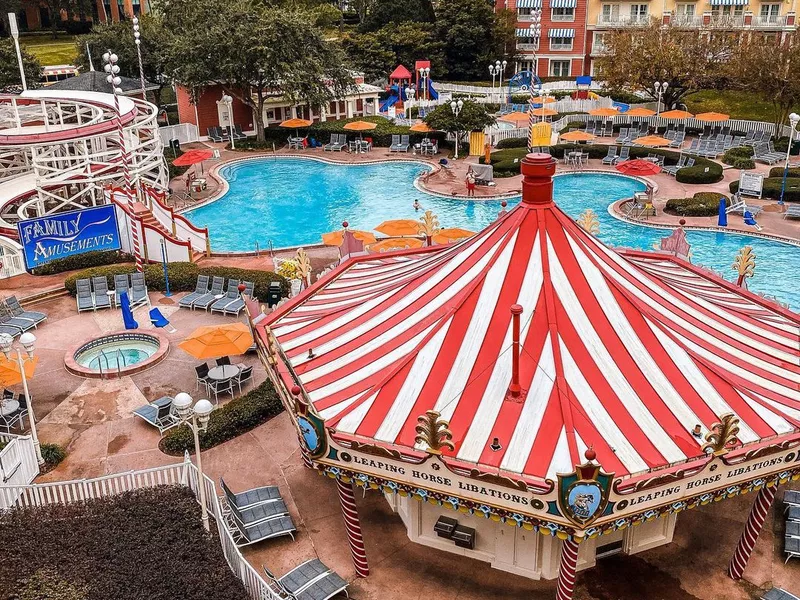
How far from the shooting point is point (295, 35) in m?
44.5

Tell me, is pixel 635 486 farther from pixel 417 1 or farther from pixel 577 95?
pixel 417 1

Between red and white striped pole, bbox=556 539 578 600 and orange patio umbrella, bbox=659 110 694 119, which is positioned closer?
red and white striped pole, bbox=556 539 578 600

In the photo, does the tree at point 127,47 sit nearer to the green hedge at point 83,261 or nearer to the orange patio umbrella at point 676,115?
the green hedge at point 83,261

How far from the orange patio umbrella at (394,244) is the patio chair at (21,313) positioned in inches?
436

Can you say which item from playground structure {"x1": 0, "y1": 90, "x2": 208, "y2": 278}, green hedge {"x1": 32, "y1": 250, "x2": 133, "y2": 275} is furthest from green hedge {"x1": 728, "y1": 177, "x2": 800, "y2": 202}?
green hedge {"x1": 32, "y1": 250, "x2": 133, "y2": 275}

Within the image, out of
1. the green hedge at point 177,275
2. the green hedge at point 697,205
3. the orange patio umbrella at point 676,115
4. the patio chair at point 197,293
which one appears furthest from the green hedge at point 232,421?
the orange patio umbrella at point 676,115

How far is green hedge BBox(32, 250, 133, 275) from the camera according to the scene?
1086 inches

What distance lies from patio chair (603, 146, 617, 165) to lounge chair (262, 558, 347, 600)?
3407 centimetres

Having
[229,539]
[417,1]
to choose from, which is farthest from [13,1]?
[229,539]

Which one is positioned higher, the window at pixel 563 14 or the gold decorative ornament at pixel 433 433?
the window at pixel 563 14

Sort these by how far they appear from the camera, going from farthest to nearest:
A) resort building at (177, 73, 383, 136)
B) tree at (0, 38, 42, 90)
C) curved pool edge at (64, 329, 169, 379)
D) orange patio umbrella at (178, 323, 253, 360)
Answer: tree at (0, 38, 42, 90)
resort building at (177, 73, 383, 136)
curved pool edge at (64, 329, 169, 379)
orange patio umbrella at (178, 323, 253, 360)

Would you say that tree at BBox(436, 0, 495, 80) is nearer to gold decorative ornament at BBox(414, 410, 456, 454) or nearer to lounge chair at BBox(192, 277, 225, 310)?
lounge chair at BBox(192, 277, 225, 310)

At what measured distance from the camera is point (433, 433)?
10773 mm

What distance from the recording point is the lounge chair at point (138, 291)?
25141 millimetres
